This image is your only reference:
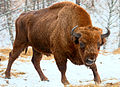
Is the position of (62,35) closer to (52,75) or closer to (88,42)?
(88,42)

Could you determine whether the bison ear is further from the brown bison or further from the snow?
the snow

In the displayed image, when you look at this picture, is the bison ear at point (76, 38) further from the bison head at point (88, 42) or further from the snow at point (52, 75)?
the snow at point (52, 75)

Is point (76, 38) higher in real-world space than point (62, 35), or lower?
higher

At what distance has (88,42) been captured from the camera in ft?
12.6

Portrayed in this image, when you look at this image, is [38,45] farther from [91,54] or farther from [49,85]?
[91,54]

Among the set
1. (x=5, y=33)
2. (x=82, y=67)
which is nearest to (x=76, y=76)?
(x=82, y=67)

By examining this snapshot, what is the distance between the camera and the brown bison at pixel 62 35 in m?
3.93

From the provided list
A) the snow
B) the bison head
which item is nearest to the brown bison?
the bison head

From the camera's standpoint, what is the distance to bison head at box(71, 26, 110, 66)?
3.63 m

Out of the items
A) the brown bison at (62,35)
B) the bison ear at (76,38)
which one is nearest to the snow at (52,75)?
the brown bison at (62,35)

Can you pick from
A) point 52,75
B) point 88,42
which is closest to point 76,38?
point 88,42

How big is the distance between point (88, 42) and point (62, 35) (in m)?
1.01

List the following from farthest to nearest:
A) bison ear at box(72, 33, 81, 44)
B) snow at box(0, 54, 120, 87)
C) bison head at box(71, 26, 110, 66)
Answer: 1. snow at box(0, 54, 120, 87)
2. bison ear at box(72, 33, 81, 44)
3. bison head at box(71, 26, 110, 66)

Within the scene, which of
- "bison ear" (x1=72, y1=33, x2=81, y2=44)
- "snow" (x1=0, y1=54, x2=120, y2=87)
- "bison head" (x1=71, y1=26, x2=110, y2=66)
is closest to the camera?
"bison head" (x1=71, y1=26, x2=110, y2=66)
